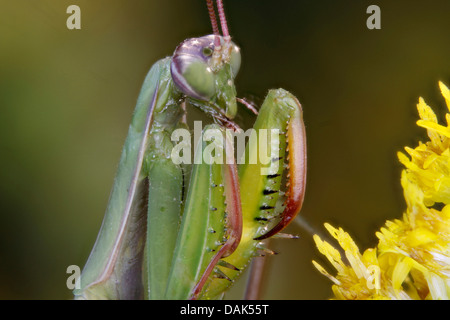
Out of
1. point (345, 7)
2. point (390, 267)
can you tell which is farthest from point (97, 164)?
point (390, 267)

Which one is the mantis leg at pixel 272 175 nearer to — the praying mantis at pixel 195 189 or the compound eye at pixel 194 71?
the praying mantis at pixel 195 189

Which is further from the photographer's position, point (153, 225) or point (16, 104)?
point (16, 104)
